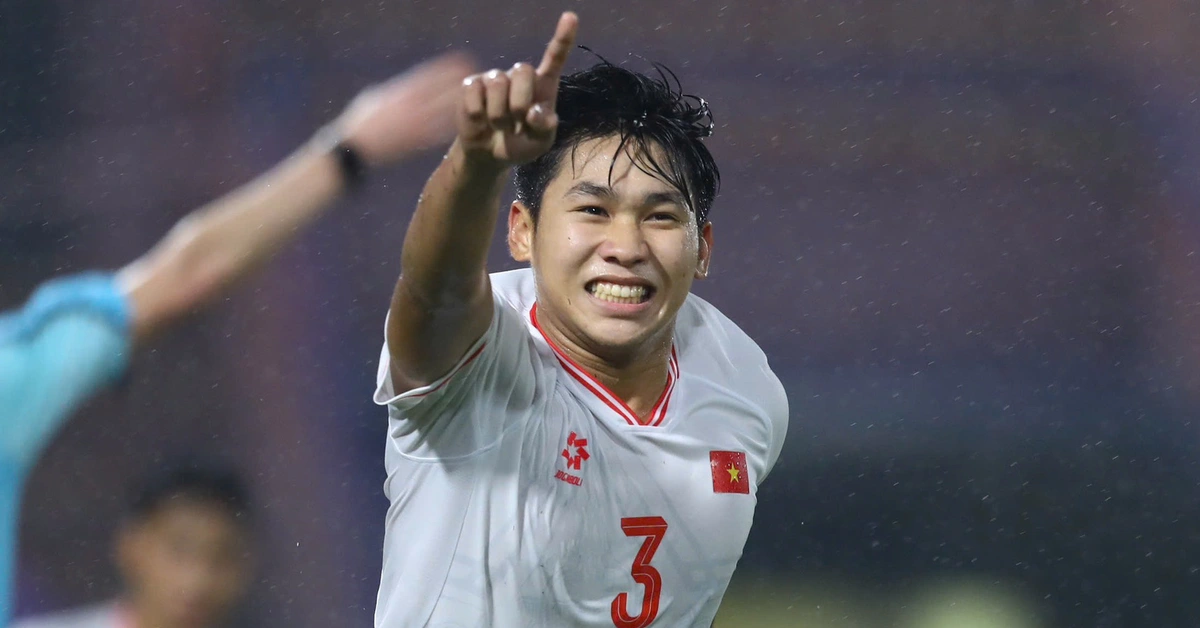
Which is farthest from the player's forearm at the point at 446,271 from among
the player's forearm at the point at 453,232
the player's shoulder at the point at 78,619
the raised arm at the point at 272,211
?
the player's shoulder at the point at 78,619

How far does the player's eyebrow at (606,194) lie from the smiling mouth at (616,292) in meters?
0.11

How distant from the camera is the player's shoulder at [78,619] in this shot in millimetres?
3027

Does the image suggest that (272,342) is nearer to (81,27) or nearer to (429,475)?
(81,27)

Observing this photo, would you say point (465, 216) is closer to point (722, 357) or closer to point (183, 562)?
point (722, 357)

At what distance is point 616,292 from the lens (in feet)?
5.35

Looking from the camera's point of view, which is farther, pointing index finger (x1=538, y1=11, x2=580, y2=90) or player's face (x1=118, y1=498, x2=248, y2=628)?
player's face (x1=118, y1=498, x2=248, y2=628)

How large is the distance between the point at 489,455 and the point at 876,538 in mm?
2472

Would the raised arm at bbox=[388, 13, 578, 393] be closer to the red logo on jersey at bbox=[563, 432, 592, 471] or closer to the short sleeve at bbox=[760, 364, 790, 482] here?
the red logo on jersey at bbox=[563, 432, 592, 471]

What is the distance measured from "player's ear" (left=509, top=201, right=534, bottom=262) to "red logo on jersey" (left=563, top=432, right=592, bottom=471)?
257 millimetres

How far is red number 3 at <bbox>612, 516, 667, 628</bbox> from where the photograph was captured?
5.52 feet

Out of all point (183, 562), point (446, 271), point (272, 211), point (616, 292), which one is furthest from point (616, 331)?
point (183, 562)

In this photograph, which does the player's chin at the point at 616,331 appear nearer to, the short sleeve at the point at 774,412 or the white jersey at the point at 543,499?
the white jersey at the point at 543,499

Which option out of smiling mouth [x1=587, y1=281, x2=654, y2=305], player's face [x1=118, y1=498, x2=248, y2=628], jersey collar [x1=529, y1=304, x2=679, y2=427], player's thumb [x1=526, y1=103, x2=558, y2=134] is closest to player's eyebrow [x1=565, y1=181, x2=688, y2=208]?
smiling mouth [x1=587, y1=281, x2=654, y2=305]

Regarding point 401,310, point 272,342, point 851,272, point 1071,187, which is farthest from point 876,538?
point 401,310
